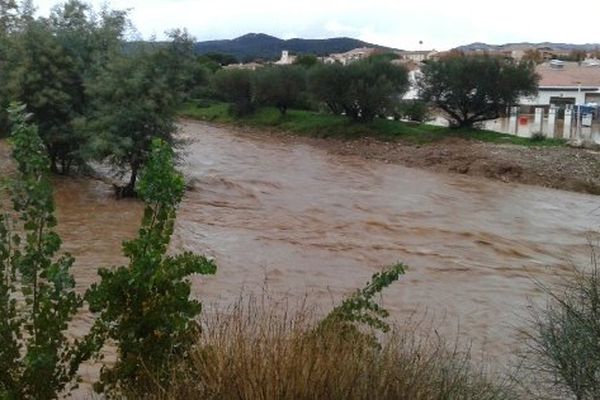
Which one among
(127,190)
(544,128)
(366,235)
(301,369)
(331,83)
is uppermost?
(331,83)

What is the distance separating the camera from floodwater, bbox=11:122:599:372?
12.5 m

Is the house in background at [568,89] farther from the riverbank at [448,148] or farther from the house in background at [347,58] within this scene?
the riverbank at [448,148]

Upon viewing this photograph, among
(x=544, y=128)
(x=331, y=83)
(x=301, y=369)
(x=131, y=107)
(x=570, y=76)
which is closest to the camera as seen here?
(x=301, y=369)

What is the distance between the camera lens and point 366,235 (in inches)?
712

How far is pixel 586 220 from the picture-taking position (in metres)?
22.4

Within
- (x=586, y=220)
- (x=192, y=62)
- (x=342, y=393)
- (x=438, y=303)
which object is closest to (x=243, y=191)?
(x=192, y=62)

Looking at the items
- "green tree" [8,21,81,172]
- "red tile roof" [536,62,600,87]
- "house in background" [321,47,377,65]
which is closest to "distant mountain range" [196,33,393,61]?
"house in background" [321,47,377,65]

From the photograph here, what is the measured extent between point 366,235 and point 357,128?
77.8 feet

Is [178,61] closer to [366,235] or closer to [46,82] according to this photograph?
[46,82]

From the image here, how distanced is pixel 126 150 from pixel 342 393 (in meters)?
17.6

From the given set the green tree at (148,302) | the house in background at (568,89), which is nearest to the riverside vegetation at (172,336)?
the green tree at (148,302)

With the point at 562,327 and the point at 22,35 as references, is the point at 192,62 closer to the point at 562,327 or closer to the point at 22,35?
the point at 22,35

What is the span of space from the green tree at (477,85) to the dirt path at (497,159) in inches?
136

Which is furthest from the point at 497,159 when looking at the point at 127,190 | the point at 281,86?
the point at 281,86
